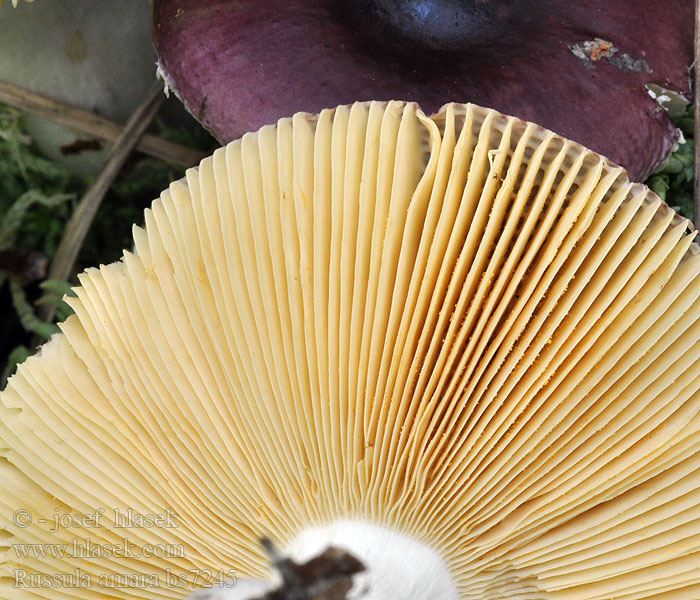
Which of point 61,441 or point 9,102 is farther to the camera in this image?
point 9,102

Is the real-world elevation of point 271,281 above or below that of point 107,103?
below

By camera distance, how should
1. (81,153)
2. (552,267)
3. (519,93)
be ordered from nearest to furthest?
(552,267), (519,93), (81,153)

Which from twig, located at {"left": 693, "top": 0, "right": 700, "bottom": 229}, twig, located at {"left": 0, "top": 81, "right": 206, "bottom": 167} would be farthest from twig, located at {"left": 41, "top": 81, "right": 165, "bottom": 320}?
twig, located at {"left": 693, "top": 0, "right": 700, "bottom": 229}

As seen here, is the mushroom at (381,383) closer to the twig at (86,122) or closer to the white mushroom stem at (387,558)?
the white mushroom stem at (387,558)

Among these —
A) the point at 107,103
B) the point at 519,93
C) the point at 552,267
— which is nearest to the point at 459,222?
the point at 552,267

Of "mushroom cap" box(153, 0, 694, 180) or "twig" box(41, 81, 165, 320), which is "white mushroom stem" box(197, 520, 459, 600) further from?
"twig" box(41, 81, 165, 320)

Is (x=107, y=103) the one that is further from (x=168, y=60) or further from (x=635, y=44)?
(x=635, y=44)
